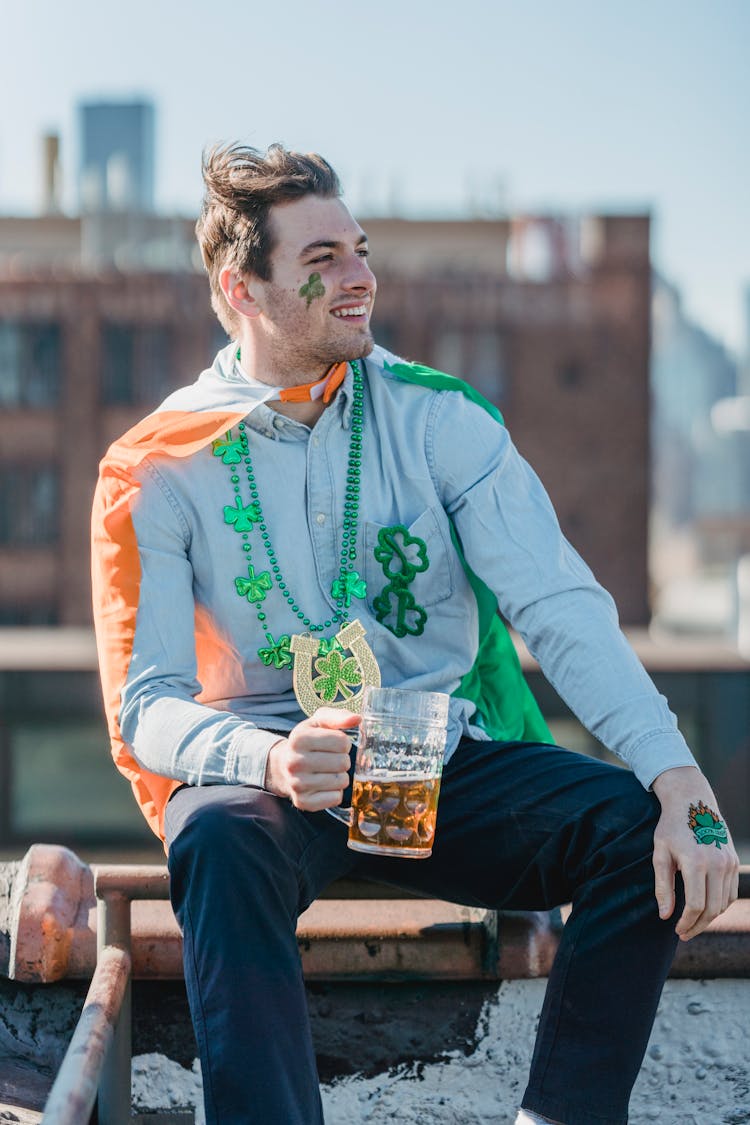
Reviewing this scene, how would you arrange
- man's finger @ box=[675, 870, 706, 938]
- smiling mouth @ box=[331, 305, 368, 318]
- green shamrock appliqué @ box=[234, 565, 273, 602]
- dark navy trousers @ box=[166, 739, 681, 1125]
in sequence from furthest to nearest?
1. smiling mouth @ box=[331, 305, 368, 318]
2. green shamrock appliqué @ box=[234, 565, 273, 602]
3. man's finger @ box=[675, 870, 706, 938]
4. dark navy trousers @ box=[166, 739, 681, 1125]

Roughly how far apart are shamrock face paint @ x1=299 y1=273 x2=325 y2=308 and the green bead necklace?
27 cm

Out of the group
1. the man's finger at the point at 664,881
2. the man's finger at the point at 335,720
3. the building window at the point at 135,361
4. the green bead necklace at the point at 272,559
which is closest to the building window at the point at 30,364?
the building window at the point at 135,361

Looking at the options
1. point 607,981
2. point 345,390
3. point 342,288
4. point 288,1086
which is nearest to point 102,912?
point 288,1086

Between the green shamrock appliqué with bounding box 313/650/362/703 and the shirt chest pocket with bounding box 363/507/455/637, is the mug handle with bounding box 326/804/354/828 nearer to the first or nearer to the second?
the green shamrock appliqué with bounding box 313/650/362/703

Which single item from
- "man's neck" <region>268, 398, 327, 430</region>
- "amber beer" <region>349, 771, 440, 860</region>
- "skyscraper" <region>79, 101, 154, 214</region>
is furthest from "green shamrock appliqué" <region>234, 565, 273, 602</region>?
"skyscraper" <region>79, 101, 154, 214</region>

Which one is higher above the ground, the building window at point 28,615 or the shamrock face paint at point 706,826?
the shamrock face paint at point 706,826

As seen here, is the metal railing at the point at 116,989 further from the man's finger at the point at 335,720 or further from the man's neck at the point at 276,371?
the man's neck at the point at 276,371

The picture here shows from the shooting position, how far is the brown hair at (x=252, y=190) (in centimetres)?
253

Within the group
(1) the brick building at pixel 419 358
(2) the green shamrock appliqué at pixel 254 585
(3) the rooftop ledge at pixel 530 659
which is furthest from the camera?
(1) the brick building at pixel 419 358

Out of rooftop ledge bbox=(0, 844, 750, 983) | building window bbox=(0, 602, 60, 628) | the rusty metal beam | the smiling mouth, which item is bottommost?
building window bbox=(0, 602, 60, 628)

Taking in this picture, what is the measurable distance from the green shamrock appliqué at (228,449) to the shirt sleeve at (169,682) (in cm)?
12

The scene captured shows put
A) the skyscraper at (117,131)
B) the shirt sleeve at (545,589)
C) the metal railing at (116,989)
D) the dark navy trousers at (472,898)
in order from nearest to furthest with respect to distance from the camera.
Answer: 1. the dark navy trousers at (472,898)
2. the metal railing at (116,989)
3. the shirt sleeve at (545,589)
4. the skyscraper at (117,131)

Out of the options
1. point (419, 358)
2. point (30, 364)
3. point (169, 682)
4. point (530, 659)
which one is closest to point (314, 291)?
point (169, 682)

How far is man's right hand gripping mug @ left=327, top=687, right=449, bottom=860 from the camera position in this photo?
2025mm
